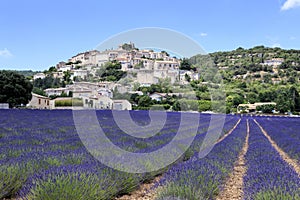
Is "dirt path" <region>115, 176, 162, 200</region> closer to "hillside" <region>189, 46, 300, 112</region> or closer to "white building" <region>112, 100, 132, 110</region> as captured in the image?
"white building" <region>112, 100, 132, 110</region>

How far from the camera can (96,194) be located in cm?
339

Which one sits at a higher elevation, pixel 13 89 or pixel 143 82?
pixel 143 82

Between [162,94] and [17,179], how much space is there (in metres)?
14.0

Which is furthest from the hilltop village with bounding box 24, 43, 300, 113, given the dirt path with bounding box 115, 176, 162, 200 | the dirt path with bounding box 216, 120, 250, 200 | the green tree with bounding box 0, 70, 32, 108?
the dirt path with bounding box 115, 176, 162, 200

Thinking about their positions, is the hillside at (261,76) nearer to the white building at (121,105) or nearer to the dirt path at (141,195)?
the white building at (121,105)

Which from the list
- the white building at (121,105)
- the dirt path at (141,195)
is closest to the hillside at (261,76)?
the white building at (121,105)

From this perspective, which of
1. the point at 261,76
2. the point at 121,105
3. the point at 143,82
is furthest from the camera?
the point at 261,76

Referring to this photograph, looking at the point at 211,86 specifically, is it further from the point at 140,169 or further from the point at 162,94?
the point at 140,169

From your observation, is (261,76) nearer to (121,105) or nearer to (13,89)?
(13,89)

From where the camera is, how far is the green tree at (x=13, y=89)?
3180 cm

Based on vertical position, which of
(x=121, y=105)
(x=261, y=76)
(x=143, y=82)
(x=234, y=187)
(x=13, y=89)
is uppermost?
(x=261, y=76)

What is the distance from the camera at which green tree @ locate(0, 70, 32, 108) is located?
31797mm

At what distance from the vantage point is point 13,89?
32.1m

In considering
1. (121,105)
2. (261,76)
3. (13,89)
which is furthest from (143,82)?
(261,76)
